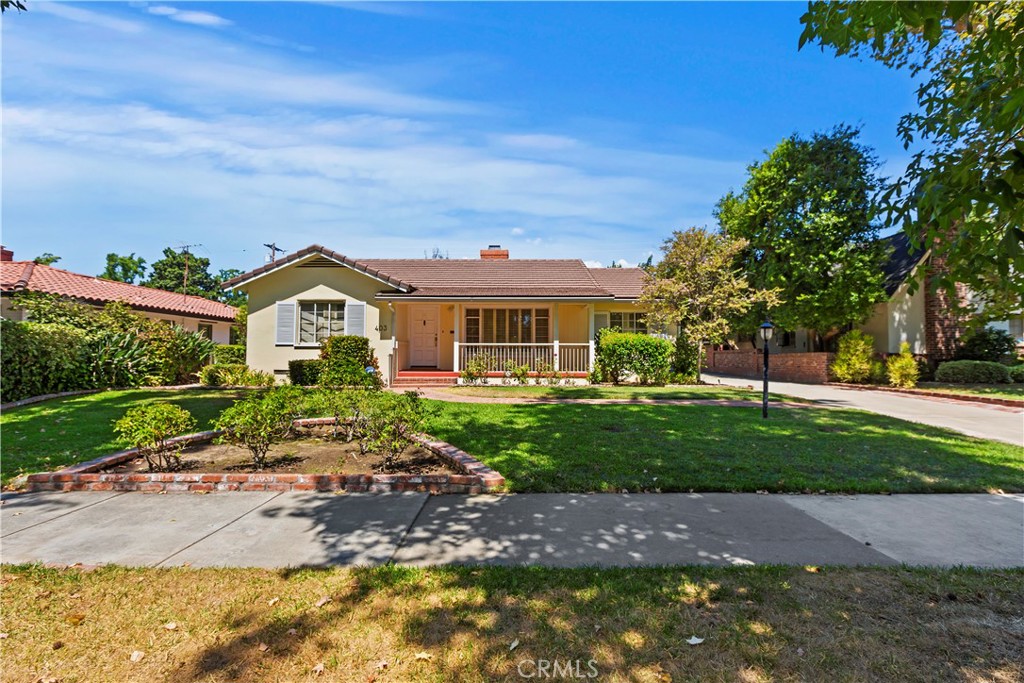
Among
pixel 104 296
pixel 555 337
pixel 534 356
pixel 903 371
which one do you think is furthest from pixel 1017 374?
pixel 104 296

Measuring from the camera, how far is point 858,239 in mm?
20406

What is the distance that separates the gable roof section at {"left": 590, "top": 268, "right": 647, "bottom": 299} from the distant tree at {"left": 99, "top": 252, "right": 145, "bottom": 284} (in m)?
45.8

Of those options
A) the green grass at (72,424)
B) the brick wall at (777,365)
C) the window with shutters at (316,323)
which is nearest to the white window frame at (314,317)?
the window with shutters at (316,323)

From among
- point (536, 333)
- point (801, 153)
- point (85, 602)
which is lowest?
point (85, 602)

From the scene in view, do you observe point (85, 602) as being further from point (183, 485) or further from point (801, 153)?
point (801, 153)

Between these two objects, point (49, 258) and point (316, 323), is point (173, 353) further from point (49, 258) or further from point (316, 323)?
point (49, 258)

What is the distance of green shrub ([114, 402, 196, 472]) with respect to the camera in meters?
5.64

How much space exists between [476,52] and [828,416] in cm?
1062

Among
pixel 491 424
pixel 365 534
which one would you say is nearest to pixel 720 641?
pixel 365 534

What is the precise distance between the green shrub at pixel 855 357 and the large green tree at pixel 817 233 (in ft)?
3.34

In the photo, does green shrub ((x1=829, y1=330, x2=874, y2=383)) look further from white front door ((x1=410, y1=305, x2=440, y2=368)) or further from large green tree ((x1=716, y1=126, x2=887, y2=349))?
white front door ((x1=410, y1=305, x2=440, y2=368))

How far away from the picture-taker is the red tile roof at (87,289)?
59.8ft

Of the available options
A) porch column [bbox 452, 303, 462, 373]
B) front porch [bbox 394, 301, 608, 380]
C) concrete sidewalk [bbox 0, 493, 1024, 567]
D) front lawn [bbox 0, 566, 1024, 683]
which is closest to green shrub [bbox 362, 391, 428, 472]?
concrete sidewalk [bbox 0, 493, 1024, 567]

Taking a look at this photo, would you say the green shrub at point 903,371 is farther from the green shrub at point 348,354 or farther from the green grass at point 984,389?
the green shrub at point 348,354
